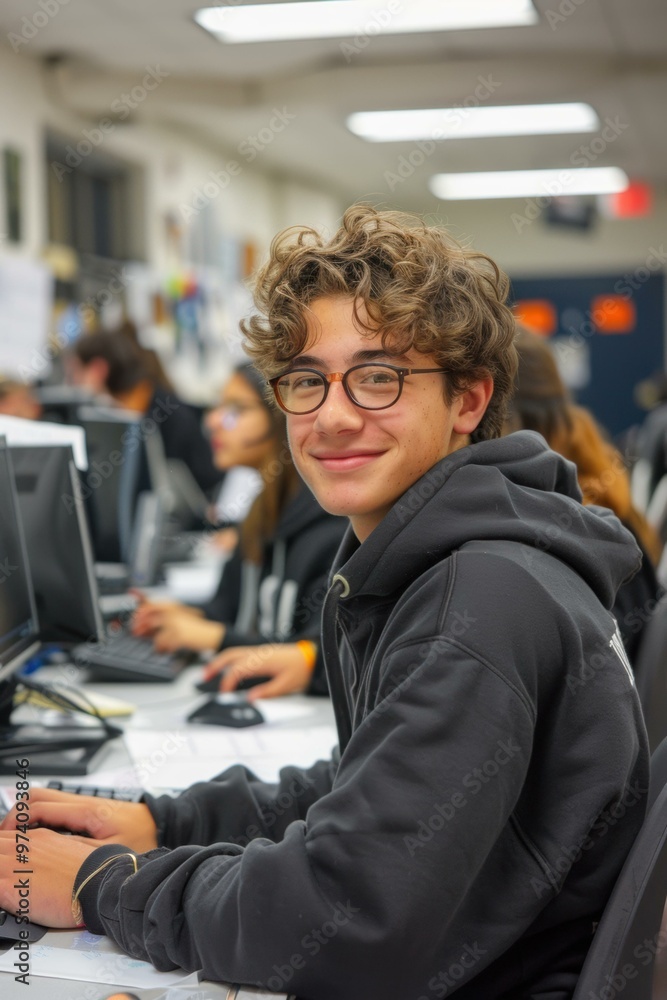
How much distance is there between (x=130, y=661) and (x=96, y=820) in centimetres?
89

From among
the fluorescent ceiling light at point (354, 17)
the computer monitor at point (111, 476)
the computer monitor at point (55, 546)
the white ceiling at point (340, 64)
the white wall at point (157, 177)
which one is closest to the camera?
the computer monitor at point (55, 546)

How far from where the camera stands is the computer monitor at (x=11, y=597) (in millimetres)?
1400

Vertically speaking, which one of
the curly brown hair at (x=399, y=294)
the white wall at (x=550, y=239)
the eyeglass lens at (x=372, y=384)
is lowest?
the eyeglass lens at (x=372, y=384)

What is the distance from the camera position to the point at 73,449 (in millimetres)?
1648

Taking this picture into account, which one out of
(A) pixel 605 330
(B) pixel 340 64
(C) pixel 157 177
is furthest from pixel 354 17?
(A) pixel 605 330

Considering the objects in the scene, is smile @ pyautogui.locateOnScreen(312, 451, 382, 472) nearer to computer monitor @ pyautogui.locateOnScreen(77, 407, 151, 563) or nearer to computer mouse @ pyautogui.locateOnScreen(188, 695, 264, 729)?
computer mouse @ pyautogui.locateOnScreen(188, 695, 264, 729)

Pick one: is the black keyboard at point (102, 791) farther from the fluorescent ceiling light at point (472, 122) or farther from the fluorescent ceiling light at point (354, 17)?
the fluorescent ceiling light at point (472, 122)

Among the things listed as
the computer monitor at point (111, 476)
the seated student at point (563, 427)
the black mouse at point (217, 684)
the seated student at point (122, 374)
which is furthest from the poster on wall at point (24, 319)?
the seated student at point (563, 427)

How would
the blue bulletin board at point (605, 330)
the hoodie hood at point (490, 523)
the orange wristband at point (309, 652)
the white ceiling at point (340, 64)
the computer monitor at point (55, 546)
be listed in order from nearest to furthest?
the hoodie hood at point (490, 523) → the computer monitor at point (55, 546) → the orange wristband at point (309, 652) → the white ceiling at point (340, 64) → the blue bulletin board at point (605, 330)

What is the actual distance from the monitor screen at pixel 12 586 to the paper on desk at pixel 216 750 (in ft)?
0.75

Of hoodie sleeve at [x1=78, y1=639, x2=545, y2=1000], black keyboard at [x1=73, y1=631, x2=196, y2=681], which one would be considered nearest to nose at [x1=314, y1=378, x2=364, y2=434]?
hoodie sleeve at [x1=78, y1=639, x2=545, y2=1000]

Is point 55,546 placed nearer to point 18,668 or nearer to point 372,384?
point 18,668

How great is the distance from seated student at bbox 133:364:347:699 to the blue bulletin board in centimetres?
702

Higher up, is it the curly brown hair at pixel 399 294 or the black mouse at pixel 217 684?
the curly brown hair at pixel 399 294
